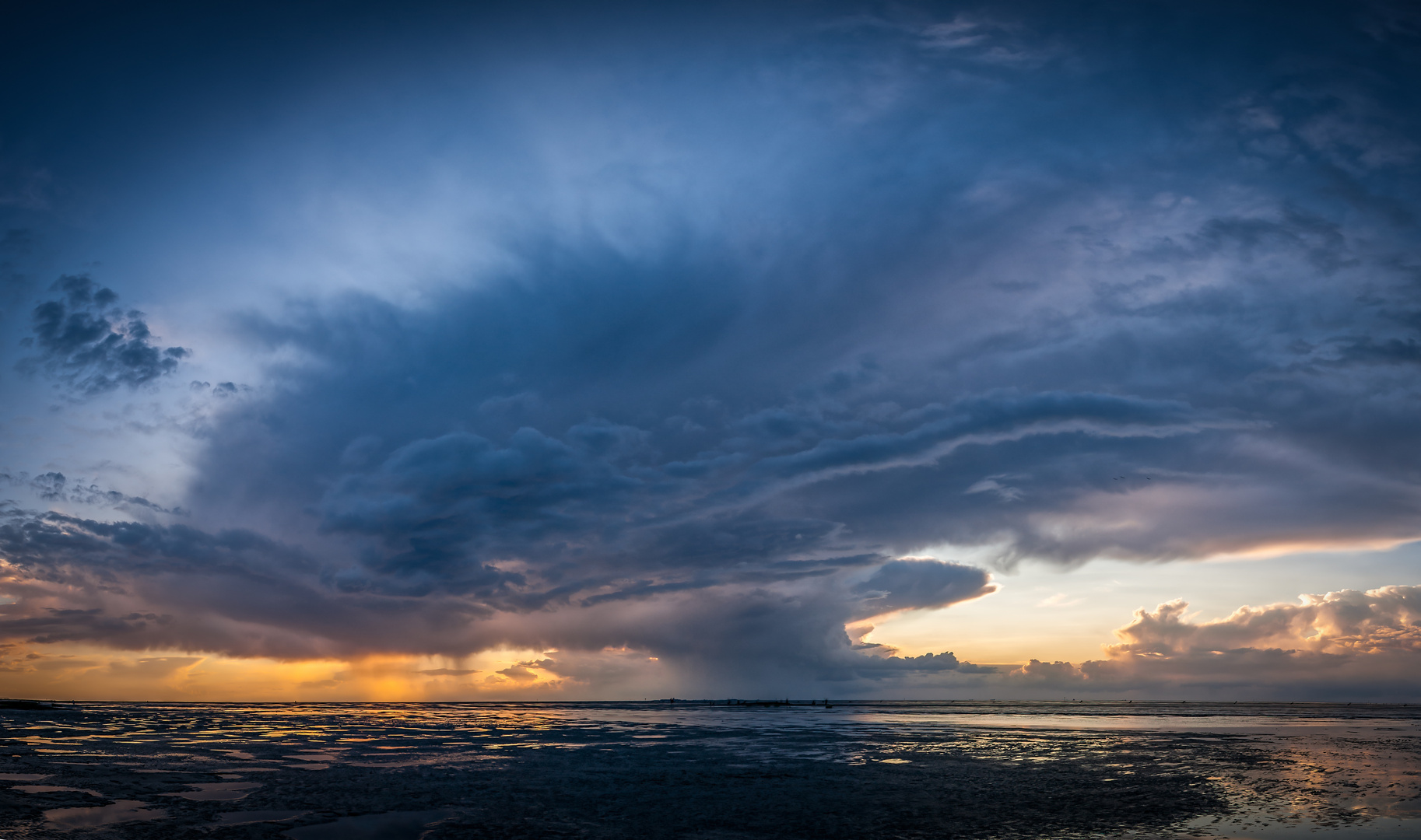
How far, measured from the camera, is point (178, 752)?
49219 mm

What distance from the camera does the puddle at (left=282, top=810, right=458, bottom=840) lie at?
22.6 metres

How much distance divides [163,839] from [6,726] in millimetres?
85011

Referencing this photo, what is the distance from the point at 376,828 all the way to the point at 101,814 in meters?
9.90

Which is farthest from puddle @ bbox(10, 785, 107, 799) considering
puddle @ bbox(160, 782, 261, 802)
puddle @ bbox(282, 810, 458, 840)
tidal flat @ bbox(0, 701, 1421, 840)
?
puddle @ bbox(282, 810, 458, 840)

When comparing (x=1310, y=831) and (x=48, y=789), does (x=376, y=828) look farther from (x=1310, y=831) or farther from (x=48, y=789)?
(x=1310, y=831)

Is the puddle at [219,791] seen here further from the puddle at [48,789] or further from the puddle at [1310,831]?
the puddle at [1310,831]

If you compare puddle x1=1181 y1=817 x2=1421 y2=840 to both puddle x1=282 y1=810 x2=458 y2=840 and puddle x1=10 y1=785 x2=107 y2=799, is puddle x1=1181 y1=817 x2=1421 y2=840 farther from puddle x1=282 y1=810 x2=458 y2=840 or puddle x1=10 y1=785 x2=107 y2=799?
puddle x1=10 y1=785 x2=107 y2=799

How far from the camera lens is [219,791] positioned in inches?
1222

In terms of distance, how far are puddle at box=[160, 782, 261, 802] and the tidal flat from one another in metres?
0.21

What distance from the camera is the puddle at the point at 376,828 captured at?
889 inches

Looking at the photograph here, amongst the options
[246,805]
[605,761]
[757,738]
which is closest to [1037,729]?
[757,738]

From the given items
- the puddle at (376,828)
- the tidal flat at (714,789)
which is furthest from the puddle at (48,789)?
the puddle at (376,828)

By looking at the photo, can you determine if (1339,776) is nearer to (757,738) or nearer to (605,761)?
(605,761)

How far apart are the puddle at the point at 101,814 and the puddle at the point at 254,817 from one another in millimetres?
2127
